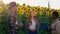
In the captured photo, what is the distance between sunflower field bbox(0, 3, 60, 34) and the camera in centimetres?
477

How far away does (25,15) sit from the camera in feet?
16.5

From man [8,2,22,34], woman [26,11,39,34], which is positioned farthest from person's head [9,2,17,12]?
woman [26,11,39,34]

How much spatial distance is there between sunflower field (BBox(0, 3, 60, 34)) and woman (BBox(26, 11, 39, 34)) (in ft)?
0.25

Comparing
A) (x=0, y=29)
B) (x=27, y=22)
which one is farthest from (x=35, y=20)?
(x=0, y=29)

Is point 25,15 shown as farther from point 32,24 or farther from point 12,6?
point 12,6

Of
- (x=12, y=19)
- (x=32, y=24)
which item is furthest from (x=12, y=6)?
(x=32, y=24)

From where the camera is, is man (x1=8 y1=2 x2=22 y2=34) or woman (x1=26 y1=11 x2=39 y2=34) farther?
woman (x1=26 y1=11 x2=39 y2=34)

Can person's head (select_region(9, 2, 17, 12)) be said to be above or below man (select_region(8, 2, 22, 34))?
above

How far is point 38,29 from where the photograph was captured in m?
5.16

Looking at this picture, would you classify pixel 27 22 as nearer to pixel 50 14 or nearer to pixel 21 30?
pixel 21 30

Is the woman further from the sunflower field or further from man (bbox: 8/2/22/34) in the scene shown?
man (bbox: 8/2/22/34)

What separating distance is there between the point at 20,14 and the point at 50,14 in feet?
2.27

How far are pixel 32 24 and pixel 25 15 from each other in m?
0.23

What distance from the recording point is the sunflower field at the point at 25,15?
188 inches
